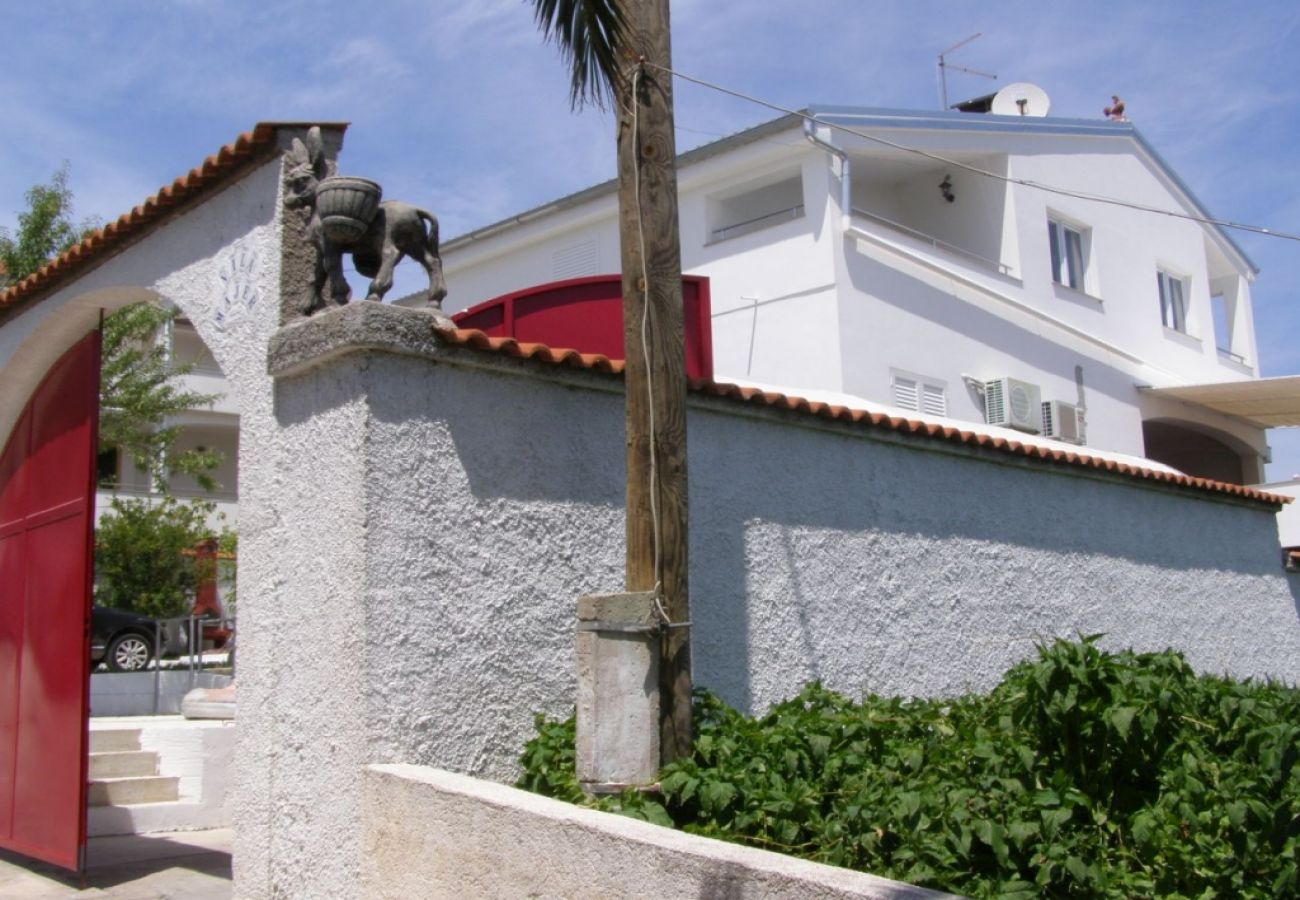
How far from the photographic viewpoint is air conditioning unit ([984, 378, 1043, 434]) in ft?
50.9

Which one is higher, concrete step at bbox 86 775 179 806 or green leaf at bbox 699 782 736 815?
green leaf at bbox 699 782 736 815

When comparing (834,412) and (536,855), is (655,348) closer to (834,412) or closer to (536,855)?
(536,855)

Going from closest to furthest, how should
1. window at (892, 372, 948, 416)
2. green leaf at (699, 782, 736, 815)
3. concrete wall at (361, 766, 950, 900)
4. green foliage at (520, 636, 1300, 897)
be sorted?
concrete wall at (361, 766, 950, 900) < green foliage at (520, 636, 1300, 897) < green leaf at (699, 782, 736, 815) < window at (892, 372, 948, 416)

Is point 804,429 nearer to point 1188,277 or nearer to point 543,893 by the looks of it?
point 543,893

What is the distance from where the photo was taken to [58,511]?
8.24m

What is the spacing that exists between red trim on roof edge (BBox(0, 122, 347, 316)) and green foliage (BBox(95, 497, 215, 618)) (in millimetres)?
13608

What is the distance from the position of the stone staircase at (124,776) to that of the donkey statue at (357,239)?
4.49 metres

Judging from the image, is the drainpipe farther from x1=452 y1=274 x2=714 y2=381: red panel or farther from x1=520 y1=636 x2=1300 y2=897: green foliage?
x1=520 y1=636 x2=1300 y2=897: green foliage

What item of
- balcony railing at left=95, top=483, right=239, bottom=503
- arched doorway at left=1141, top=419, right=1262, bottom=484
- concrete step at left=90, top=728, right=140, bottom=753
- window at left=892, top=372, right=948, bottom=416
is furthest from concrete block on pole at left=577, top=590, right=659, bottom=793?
balcony railing at left=95, top=483, right=239, bottom=503

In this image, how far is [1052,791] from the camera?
4402 mm

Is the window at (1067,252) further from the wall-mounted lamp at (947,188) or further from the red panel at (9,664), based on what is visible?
the red panel at (9,664)

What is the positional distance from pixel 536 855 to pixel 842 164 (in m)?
11.4

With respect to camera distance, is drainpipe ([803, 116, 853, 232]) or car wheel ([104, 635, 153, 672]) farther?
car wheel ([104, 635, 153, 672])

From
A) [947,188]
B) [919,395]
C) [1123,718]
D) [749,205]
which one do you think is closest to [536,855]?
[1123,718]
